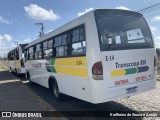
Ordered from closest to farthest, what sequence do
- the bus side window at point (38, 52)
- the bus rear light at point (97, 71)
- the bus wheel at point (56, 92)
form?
the bus rear light at point (97, 71)
the bus wheel at point (56, 92)
the bus side window at point (38, 52)

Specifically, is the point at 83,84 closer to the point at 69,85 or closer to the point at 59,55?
the point at 69,85

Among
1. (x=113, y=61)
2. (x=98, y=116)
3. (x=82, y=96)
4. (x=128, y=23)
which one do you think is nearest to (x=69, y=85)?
(x=82, y=96)

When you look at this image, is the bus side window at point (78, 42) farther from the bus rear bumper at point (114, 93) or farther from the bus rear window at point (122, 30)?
the bus rear bumper at point (114, 93)

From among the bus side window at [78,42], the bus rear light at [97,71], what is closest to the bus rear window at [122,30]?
the bus rear light at [97,71]

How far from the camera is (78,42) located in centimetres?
639

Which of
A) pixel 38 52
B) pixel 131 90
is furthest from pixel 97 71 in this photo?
pixel 38 52

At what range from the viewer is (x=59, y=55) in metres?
7.91

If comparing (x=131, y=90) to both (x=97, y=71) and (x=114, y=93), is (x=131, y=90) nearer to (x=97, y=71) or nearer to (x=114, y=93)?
(x=114, y=93)

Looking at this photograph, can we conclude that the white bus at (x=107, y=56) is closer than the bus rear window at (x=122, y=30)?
Yes

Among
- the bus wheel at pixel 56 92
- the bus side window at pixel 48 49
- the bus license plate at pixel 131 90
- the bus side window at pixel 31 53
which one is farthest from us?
the bus side window at pixel 31 53

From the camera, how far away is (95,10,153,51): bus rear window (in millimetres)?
5785

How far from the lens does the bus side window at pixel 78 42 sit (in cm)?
608

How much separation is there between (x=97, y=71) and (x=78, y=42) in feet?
4.21

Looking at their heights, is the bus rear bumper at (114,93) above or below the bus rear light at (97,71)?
below
